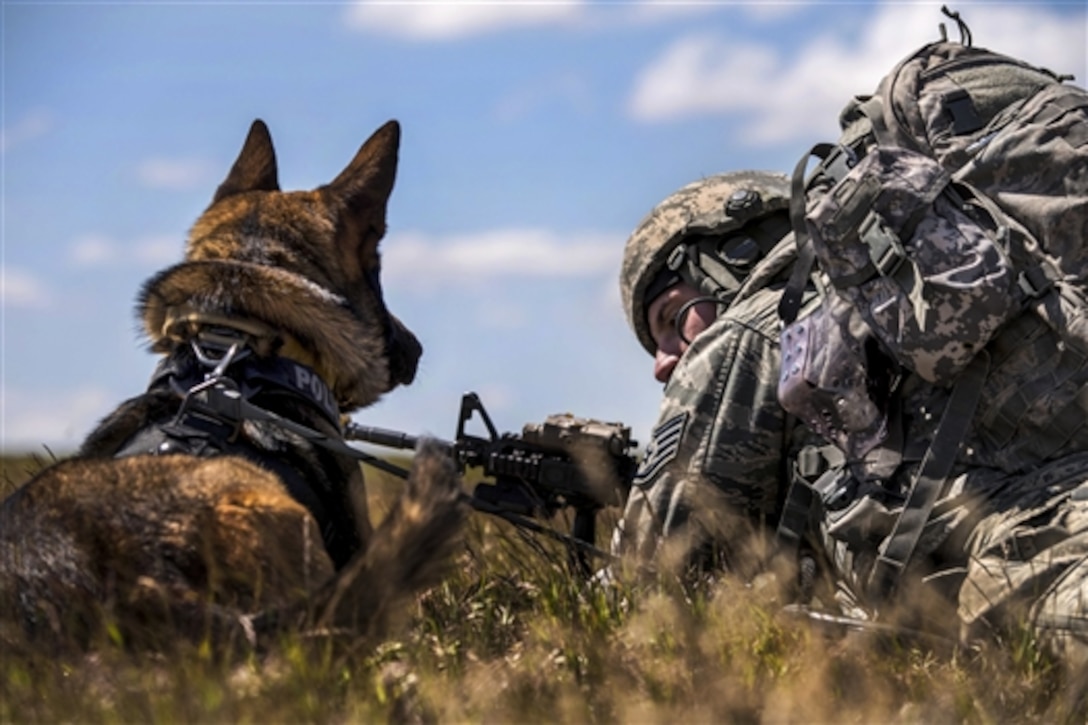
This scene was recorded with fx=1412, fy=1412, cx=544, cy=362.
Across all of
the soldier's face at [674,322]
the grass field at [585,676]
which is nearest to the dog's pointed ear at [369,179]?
the soldier's face at [674,322]

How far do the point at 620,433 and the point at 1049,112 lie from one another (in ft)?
6.79

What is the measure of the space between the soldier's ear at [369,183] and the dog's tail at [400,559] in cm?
279

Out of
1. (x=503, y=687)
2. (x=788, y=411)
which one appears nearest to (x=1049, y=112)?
(x=788, y=411)

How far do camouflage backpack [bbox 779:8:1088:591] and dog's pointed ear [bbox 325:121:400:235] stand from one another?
84.7 inches

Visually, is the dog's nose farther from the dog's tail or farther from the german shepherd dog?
the dog's tail

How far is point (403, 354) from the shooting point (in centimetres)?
647

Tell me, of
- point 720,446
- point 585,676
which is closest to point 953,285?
point 720,446

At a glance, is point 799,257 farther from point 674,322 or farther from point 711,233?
point 674,322

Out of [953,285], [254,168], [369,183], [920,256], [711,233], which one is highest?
[254,168]

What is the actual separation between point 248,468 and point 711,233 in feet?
7.27

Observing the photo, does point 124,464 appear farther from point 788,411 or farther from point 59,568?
point 788,411

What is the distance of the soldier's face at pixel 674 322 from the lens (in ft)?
19.2

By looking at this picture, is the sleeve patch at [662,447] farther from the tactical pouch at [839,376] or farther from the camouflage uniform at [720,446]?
the tactical pouch at [839,376]

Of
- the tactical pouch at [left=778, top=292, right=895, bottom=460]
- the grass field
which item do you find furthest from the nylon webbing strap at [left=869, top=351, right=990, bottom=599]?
the grass field
